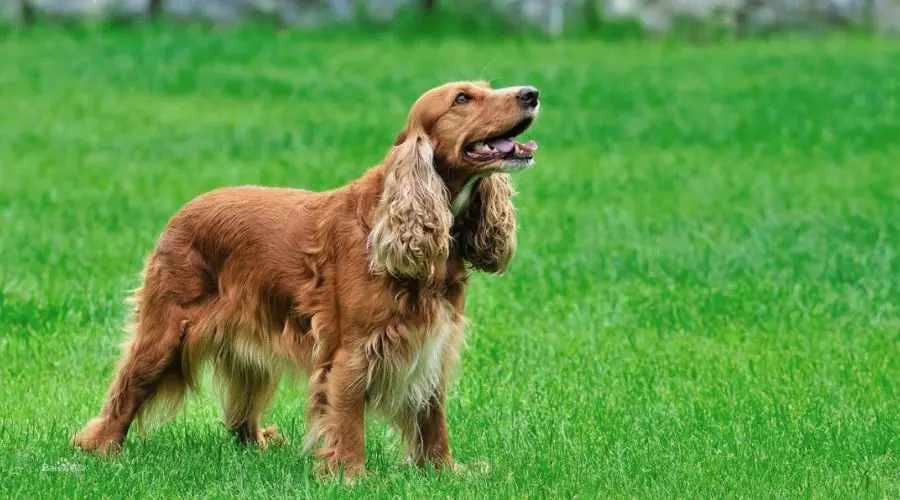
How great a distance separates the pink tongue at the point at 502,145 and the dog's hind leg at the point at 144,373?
A: 1553mm

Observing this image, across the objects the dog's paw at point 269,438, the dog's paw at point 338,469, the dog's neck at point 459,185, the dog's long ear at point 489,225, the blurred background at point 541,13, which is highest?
the dog's neck at point 459,185

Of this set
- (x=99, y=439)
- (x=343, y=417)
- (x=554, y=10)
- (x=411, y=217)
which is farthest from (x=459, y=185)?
(x=554, y=10)

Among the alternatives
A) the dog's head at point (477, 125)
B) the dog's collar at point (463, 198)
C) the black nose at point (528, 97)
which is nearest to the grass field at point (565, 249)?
the dog's collar at point (463, 198)

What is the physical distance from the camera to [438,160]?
563 centimetres

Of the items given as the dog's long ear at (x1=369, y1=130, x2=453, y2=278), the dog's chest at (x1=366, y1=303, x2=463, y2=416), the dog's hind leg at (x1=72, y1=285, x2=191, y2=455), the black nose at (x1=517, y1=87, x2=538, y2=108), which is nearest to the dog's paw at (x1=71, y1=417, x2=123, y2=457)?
the dog's hind leg at (x1=72, y1=285, x2=191, y2=455)

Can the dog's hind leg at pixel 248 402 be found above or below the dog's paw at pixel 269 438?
above

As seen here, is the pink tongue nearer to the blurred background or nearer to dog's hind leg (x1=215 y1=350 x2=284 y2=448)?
dog's hind leg (x1=215 y1=350 x2=284 y2=448)

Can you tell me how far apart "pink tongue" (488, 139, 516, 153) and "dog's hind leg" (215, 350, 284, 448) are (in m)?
1.58

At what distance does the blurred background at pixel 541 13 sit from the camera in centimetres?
2438

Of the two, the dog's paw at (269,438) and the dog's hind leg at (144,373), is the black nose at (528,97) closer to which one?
the dog's hind leg at (144,373)

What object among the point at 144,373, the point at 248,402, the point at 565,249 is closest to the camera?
the point at 144,373

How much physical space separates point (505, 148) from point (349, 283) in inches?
31.7

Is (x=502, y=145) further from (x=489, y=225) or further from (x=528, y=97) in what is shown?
(x=489, y=225)

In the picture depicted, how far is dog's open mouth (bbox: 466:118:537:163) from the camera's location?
544 centimetres
